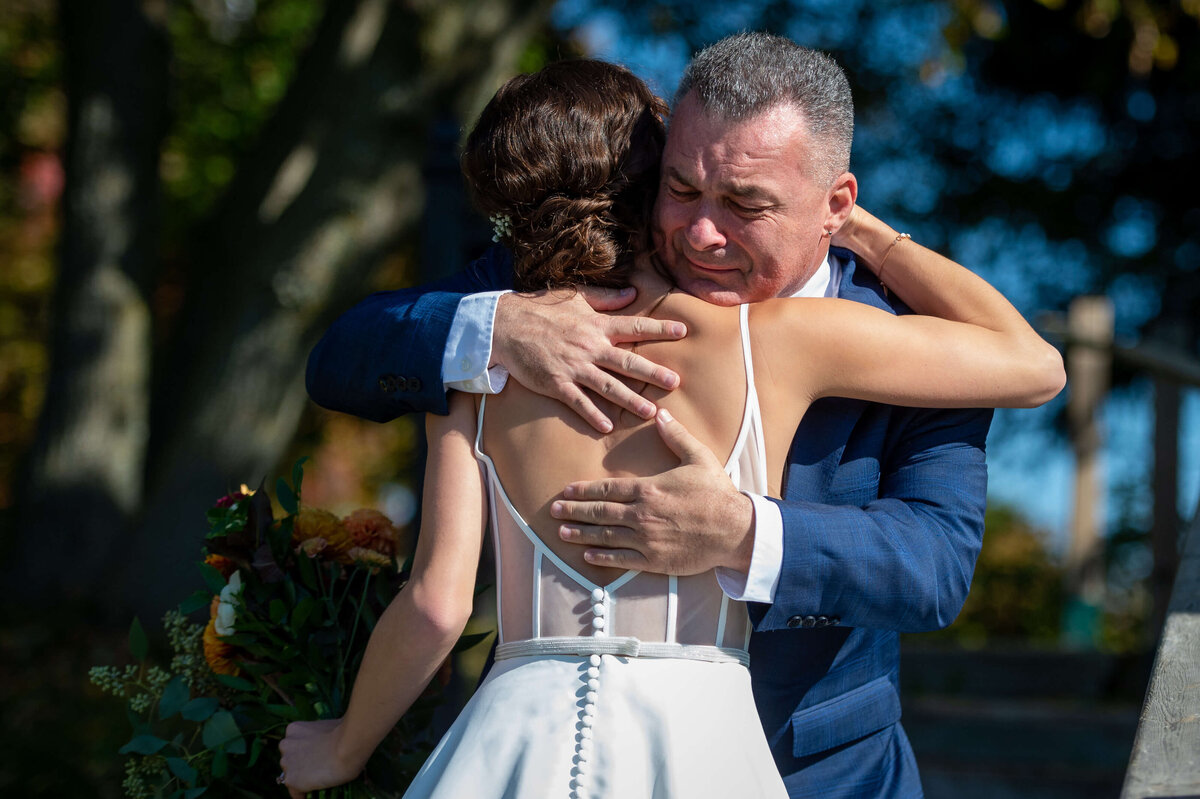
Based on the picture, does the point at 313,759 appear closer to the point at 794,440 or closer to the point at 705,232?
the point at 794,440

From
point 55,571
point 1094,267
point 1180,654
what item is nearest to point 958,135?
point 1094,267

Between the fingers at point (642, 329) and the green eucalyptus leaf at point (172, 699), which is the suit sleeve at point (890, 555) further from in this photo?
the green eucalyptus leaf at point (172, 699)

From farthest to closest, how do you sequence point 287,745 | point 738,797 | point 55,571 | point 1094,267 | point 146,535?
point 1094,267
point 55,571
point 146,535
point 287,745
point 738,797

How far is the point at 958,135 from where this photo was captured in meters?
10.1

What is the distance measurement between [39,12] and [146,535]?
697cm

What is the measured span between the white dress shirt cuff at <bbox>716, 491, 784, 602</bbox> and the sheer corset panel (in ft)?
0.19

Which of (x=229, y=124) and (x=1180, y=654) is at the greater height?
(x=229, y=124)

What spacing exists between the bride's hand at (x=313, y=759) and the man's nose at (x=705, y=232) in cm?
108

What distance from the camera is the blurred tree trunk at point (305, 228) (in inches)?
230

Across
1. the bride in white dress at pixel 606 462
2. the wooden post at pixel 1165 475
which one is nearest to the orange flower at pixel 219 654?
the bride in white dress at pixel 606 462

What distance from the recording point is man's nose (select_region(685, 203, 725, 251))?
6.00ft

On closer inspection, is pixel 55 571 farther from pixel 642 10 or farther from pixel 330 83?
pixel 642 10

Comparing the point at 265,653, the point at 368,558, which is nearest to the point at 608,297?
the point at 368,558

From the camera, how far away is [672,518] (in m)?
1.72
